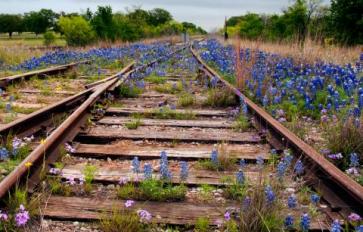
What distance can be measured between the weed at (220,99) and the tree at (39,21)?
109334mm

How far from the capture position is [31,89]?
7680 millimetres

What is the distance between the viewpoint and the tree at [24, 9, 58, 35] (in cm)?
11138

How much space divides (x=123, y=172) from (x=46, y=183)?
0.62m

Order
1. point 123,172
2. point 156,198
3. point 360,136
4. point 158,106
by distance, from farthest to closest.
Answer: point 158,106, point 360,136, point 123,172, point 156,198

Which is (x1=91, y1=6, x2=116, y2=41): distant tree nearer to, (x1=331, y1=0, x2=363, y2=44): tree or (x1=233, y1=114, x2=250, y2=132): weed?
(x1=331, y1=0, x2=363, y2=44): tree

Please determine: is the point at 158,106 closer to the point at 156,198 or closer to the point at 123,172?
the point at 123,172

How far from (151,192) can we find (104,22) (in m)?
27.4

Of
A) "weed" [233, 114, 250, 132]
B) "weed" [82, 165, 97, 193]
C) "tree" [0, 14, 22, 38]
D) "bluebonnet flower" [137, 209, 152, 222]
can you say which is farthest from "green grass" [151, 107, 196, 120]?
"tree" [0, 14, 22, 38]

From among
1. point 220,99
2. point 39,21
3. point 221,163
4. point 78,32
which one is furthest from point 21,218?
point 39,21

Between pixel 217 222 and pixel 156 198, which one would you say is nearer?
pixel 217 222

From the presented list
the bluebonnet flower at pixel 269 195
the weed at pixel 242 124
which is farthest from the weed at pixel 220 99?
the bluebonnet flower at pixel 269 195

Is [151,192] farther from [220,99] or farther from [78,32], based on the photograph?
[78,32]

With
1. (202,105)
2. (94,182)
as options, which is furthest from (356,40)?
(94,182)

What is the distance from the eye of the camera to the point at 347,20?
21.8m
